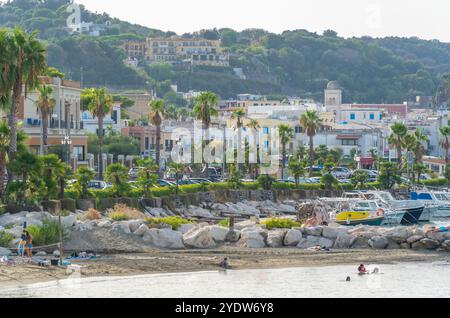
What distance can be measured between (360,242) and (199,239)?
8.19m

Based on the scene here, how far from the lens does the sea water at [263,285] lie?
4234 cm

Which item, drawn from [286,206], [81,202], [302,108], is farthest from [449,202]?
[302,108]

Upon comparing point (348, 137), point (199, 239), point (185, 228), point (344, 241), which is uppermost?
point (348, 137)

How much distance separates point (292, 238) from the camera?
57344 millimetres

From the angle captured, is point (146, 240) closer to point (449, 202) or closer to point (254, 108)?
point (449, 202)

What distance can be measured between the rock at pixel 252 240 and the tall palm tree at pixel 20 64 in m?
10.8

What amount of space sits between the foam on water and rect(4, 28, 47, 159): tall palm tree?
14.0 meters

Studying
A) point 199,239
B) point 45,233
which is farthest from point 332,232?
point 45,233

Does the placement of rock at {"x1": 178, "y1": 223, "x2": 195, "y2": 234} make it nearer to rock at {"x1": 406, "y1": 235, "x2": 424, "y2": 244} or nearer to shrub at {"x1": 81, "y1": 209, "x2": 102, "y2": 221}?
shrub at {"x1": 81, "y1": 209, "x2": 102, "y2": 221}

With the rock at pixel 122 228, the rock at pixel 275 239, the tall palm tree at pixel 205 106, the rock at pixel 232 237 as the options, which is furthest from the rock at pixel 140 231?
the tall palm tree at pixel 205 106

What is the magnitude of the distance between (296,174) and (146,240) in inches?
1605

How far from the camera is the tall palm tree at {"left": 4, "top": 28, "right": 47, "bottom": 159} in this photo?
56.2m

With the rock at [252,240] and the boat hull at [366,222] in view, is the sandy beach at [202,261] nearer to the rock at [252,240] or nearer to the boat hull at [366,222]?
the rock at [252,240]

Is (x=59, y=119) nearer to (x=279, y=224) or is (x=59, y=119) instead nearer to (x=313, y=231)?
(x=279, y=224)
